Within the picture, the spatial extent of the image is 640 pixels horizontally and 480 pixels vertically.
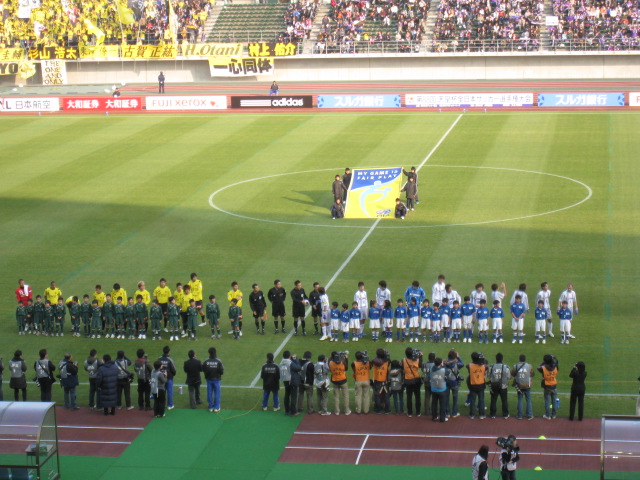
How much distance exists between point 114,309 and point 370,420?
7944 millimetres

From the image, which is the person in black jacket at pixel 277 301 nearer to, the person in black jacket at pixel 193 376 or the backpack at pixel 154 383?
the person in black jacket at pixel 193 376

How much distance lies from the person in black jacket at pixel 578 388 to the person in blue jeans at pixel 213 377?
689 cm

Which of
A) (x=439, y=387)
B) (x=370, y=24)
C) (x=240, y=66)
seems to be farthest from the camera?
(x=370, y=24)

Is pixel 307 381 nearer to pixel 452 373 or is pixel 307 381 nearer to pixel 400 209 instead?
pixel 452 373

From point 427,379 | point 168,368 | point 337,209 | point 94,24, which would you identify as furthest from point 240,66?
point 427,379

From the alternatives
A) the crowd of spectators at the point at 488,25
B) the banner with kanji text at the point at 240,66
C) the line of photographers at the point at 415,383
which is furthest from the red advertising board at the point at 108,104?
the line of photographers at the point at 415,383

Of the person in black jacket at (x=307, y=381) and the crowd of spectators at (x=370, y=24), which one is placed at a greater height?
the crowd of spectators at (x=370, y=24)

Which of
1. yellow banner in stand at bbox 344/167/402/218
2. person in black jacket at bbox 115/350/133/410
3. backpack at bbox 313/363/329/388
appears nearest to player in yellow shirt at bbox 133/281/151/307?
person in black jacket at bbox 115/350/133/410

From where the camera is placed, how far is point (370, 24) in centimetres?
7606

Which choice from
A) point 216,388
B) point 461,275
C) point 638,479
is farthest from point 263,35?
point 638,479

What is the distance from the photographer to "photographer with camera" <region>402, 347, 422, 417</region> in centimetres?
1981

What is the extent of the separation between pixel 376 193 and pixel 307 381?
619 inches

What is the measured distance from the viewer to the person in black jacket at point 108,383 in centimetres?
2019

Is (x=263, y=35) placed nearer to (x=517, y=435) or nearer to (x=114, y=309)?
(x=114, y=309)
